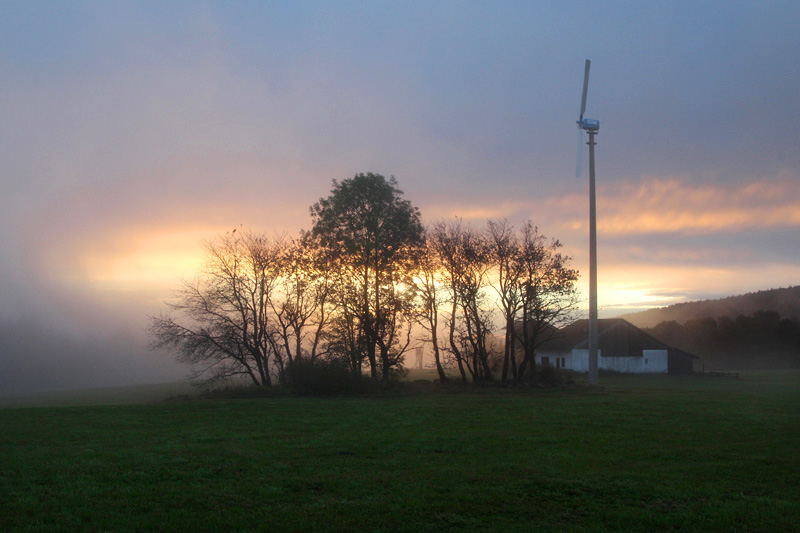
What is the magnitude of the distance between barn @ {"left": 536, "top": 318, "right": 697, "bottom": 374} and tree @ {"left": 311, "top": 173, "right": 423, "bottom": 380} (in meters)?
36.9

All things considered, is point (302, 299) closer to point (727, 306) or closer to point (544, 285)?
point (544, 285)

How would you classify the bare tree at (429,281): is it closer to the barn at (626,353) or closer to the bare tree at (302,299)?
the bare tree at (302,299)

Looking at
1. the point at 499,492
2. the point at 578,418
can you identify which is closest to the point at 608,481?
the point at 499,492

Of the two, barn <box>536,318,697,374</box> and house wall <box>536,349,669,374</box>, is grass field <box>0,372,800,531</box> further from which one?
barn <box>536,318,697,374</box>

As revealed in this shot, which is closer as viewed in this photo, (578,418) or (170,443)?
(170,443)

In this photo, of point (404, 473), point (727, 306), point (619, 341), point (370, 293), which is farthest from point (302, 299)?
point (727, 306)

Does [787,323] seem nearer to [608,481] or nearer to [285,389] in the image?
[285,389]

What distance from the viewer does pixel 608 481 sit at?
1048 centimetres

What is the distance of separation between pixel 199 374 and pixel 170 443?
27.9m

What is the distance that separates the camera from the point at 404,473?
1123cm

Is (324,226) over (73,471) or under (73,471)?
over

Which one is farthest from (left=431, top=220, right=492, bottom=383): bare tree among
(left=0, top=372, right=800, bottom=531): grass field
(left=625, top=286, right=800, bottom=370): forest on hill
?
(left=625, top=286, right=800, bottom=370): forest on hill

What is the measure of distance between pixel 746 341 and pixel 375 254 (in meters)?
78.0

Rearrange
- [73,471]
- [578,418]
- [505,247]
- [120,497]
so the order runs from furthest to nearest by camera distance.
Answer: [505,247] → [578,418] → [73,471] → [120,497]
